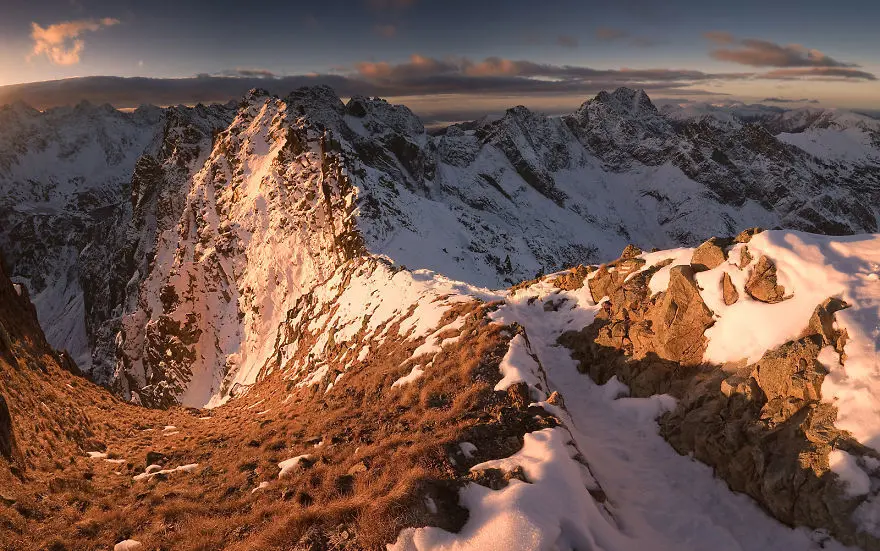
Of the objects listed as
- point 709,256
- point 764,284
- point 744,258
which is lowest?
point 764,284

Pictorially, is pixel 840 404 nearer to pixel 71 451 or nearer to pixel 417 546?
pixel 417 546

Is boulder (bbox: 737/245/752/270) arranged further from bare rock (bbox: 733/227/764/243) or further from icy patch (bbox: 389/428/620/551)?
icy patch (bbox: 389/428/620/551)

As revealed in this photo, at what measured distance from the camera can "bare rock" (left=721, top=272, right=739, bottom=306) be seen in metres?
16.1

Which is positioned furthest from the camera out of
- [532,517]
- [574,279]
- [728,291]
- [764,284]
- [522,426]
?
[574,279]

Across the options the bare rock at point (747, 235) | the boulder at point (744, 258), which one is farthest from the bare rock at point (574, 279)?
the boulder at point (744, 258)

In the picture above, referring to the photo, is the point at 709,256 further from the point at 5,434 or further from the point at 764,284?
the point at 5,434

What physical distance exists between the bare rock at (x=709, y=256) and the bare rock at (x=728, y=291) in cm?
95

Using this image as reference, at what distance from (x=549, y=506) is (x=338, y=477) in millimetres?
5279

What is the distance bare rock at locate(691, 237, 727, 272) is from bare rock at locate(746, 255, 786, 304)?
1.73 metres

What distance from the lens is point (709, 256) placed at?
17.9 m

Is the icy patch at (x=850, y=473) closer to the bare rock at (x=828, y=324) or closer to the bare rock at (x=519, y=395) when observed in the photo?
the bare rock at (x=828, y=324)

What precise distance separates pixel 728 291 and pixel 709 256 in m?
2.04

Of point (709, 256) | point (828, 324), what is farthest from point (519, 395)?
point (709, 256)

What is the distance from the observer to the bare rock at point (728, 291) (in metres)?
16.1
